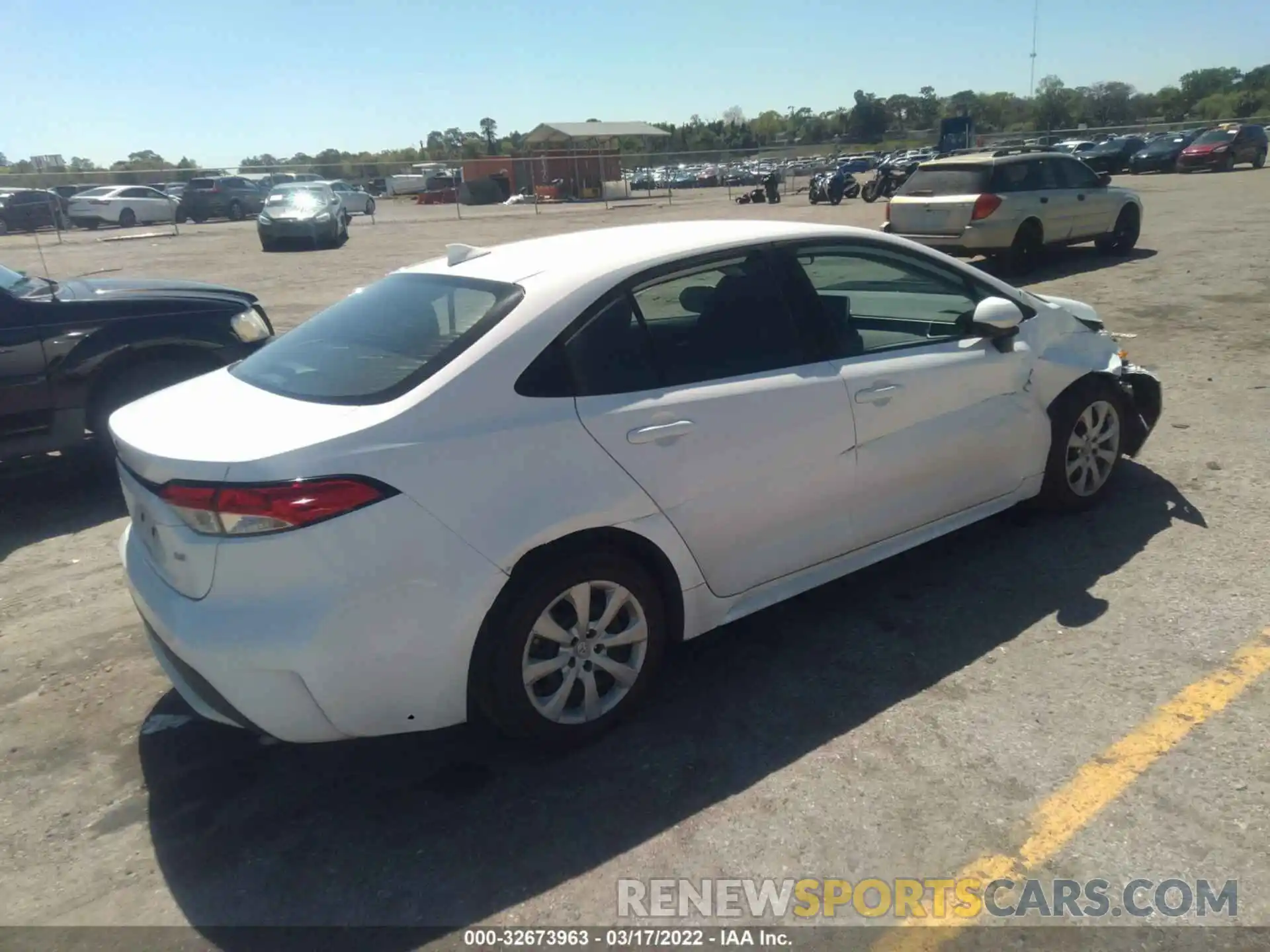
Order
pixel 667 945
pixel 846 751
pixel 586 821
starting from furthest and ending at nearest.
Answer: pixel 846 751, pixel 586 821, pixel 667 945

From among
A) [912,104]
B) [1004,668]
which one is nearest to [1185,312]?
[1004,668]

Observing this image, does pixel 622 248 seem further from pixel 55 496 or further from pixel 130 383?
pixel 55 496

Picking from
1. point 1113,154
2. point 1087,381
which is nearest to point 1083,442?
point 1087,381

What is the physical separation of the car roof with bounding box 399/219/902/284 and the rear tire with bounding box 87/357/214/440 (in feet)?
10.1

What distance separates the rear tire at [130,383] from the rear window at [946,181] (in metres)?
10.4

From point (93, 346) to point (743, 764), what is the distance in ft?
16.4

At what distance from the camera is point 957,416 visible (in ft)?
13.6

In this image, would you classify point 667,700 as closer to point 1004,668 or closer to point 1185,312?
Result: point 1004,668

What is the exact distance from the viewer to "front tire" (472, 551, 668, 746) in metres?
3.00

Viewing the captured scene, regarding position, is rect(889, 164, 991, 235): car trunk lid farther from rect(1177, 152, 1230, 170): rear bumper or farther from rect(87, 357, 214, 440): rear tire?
rect(1177, 152, 1230, 170): rear bumper

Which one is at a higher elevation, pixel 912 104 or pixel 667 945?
pixel 912 104

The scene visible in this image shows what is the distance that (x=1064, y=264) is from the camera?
14.7m

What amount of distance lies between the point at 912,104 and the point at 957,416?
13766 cm

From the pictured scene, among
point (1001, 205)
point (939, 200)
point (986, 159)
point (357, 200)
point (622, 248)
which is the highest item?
point (986, 159)
